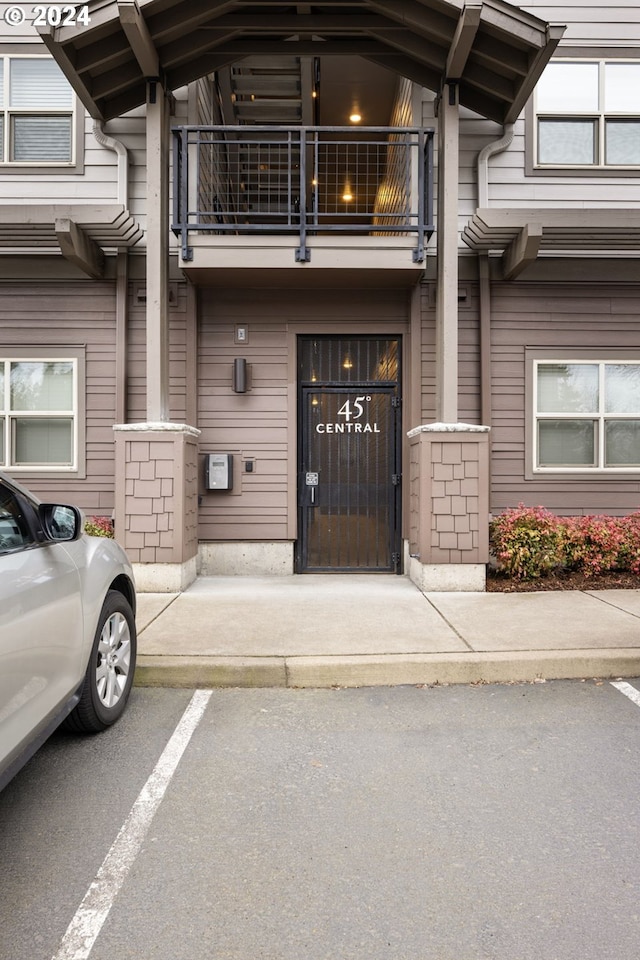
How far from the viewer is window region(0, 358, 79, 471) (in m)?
8.06

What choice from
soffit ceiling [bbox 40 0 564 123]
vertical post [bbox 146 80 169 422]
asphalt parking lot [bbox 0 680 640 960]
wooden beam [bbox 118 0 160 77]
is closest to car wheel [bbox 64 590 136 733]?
asphalt parking lot [bbox 0 680 640 960]

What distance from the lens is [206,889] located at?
229cm

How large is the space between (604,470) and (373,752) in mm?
5938

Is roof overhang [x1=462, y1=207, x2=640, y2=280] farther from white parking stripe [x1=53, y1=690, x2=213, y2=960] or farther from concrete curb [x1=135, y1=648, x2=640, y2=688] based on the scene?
white parking stripe [x1=53, y1=690, x2=213, y2=960]

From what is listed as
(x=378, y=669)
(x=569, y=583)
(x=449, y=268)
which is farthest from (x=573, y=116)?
(x=378, y=669)

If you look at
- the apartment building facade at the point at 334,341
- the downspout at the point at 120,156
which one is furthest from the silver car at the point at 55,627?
the downspout at the point at 120,156

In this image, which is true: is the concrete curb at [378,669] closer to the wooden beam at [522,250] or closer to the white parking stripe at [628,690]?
the white parking stripe at [628,690]

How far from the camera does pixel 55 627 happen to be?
9.38ft

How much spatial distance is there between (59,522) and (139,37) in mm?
5417

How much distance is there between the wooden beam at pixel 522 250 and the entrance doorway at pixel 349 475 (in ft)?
6.00

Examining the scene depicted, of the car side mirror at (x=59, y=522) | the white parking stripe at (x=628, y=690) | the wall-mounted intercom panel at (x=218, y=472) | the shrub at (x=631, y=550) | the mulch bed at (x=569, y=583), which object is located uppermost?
the wall-mounted intercom panel at (x=218, y=472)

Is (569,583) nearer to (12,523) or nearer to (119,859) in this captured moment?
(119,859)

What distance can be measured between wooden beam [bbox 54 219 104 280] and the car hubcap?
472cm

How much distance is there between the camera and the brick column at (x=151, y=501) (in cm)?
688
